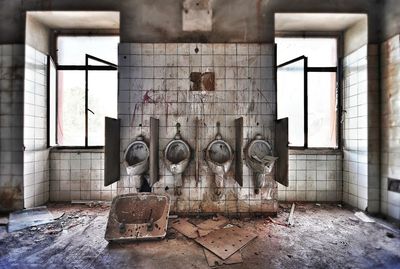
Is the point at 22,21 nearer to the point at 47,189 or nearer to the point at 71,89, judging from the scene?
the point at 71,89

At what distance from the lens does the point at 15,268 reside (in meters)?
1.75

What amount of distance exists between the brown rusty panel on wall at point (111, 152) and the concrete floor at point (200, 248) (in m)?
0.63

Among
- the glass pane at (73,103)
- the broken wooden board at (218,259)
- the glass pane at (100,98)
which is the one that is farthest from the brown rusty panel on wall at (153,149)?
the glass pane at (73,103)

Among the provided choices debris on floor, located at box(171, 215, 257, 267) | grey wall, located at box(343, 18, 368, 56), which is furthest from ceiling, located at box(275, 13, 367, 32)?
debris on floor, located at box(171, 215, 257, 267)

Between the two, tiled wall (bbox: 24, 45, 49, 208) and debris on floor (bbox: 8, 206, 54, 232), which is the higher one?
tiled wall (bbox: 24, 45, 49, 208)

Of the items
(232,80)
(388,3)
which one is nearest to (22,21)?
(232,80)

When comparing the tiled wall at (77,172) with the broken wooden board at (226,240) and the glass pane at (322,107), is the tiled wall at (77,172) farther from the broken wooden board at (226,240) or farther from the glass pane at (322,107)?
the glass pane at (322,107)

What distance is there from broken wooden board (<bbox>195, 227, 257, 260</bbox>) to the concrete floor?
77 millimetres

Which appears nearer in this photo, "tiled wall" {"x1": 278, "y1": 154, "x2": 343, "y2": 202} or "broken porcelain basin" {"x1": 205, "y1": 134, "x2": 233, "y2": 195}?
"broken porcelain basin" {"x1": 205, "y1": 134, "x2": 233, "y2": 195}

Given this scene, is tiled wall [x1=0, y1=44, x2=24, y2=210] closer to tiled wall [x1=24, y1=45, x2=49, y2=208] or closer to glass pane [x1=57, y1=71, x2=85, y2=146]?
tiled wall [x1=24, y1=45, x2=49, y2=208]

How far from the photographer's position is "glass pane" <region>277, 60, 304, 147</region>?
3.37 metres

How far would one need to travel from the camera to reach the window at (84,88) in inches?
134

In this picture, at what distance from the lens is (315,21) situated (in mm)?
3061

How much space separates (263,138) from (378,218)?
1.76 m
